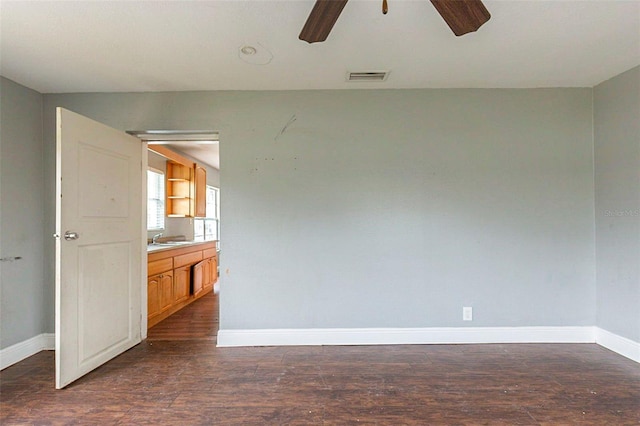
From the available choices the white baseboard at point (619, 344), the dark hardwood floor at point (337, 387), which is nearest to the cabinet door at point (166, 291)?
the dark hardwood floor at point (337, 387)

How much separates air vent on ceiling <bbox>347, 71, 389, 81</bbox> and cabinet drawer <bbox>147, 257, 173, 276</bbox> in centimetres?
274

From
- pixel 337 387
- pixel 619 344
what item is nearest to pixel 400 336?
pixel 337 387

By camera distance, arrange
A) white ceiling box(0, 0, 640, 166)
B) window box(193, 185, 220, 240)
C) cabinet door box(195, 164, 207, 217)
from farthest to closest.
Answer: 1. window box(193, 185, 220, 240)
2. cabinet door box(195, 164, 207, 217)
3. white ceiling box(0, 0, 640, 166)

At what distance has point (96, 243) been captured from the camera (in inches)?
95.7

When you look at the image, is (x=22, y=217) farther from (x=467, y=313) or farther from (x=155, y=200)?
(x=467, y=313)

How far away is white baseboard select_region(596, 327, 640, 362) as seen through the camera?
2.49m

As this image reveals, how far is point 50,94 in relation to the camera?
2.88 meters

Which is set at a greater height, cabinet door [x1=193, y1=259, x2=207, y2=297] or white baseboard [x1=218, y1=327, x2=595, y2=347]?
cabinet door [x1=193, y1=259, x2=207, y2=297]

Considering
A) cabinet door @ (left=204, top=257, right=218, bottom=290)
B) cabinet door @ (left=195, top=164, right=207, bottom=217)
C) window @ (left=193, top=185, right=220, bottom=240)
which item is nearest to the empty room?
cabinet door @ (left=204, top=257, right=218, bottom=290)

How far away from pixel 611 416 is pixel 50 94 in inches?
191

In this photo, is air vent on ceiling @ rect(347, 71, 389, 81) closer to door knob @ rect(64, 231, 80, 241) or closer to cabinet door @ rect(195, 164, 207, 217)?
door knob @ rect(64, 231, 80, 241)

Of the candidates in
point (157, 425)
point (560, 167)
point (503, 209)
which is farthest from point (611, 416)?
point (157, 425)

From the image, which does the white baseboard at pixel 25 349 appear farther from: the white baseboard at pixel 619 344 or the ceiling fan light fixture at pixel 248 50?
the white baseboard at pixel 619 344

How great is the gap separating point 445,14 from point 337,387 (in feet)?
7.41
